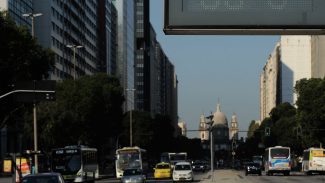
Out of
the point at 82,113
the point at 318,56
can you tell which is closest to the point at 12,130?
the point at 82,113

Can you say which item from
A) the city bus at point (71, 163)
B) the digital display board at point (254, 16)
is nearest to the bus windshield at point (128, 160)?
the city bus at point (71, 163)

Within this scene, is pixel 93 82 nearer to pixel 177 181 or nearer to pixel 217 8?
pixel 177 181

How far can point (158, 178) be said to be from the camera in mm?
77125

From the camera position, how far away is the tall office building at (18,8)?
291 feet

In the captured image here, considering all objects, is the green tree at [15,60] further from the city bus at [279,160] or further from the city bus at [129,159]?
the city bus at [279,160]

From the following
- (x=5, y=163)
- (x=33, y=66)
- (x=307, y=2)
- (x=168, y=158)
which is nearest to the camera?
(x=307, y=2)

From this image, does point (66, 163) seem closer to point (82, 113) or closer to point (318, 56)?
point (82, 113)

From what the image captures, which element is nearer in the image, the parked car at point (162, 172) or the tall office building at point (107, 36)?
the parked car at point (162, 172)

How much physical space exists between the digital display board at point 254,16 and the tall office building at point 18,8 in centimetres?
7682

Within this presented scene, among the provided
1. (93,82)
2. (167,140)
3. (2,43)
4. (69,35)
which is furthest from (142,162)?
(167,140)

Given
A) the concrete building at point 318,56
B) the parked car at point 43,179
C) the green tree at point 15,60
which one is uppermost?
the concrete building at point 318,56

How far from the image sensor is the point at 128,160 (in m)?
72.3

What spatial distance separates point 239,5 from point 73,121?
220 feet

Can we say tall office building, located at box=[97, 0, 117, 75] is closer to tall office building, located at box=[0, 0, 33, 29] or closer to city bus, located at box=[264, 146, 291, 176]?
tall office building, located at box=[0, 0, 33, 29]
